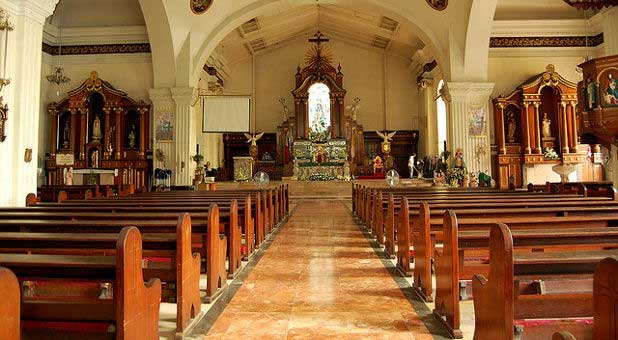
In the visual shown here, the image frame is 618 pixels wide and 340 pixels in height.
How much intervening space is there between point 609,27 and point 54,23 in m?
15.5

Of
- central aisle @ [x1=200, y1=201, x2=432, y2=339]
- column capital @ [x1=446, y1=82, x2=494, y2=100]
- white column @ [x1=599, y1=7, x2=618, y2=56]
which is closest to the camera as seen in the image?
central aisle @ [x1=200, y1=201, x2=432, y2=339]

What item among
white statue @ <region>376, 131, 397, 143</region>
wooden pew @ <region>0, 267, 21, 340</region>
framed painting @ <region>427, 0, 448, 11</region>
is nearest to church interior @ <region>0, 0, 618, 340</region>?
wooden pew @ <region>0, 267, 21, 340</region>

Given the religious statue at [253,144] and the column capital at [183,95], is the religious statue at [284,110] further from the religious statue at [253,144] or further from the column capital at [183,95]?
the column capital at [183,95]

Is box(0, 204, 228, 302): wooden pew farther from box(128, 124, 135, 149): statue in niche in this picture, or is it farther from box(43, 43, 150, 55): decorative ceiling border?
box(43, 43, 150, 55): decorative ceiling border

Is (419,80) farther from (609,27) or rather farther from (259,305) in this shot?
(259,305)

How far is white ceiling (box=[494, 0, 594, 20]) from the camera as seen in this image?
1462 cm

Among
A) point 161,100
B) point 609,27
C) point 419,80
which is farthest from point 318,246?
point 419,80

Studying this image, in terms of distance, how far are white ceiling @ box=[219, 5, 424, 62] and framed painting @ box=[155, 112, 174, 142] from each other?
4.99m

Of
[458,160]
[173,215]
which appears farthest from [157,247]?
[458,160]

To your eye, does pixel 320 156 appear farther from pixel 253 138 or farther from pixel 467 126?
pixel 467 126

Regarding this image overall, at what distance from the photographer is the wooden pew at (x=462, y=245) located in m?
2.78

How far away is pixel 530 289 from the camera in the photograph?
2219 mm

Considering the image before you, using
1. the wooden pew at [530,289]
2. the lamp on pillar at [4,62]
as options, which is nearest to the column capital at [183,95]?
the lamp on pillar at [4,62]

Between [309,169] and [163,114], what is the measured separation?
19.4ft
